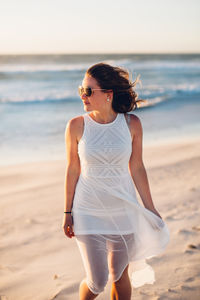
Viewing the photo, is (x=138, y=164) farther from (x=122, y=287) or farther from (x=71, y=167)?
(x=122, y=287)

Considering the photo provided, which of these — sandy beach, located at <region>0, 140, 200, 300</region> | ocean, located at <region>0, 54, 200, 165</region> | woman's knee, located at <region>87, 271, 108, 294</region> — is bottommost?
ocean, located at <region>0, 54, 200, 165</region>

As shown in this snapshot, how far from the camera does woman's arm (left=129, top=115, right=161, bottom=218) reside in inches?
105

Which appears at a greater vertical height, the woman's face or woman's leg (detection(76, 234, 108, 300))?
the woman's face

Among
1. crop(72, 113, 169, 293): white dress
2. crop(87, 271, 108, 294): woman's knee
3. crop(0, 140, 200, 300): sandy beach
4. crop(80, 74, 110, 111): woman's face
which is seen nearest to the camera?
crop(87, 271, 108, 294): woman's knee

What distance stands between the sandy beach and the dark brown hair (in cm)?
176

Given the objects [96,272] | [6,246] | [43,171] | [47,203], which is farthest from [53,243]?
[43,171]

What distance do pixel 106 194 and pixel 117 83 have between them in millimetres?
877

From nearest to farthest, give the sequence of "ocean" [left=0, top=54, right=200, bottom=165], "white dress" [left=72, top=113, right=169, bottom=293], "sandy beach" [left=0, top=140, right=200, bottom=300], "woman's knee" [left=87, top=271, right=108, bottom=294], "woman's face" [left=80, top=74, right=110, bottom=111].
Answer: "woman's knee" [left=87, top=271, right=108, bottom=294], "white dress" [left=72, top=113, right=169, bottom=293], "woman's face" [left=80, top=74, right=110, bottom=111], "sandy beach" [left=0, top=140, right=200, bottom=300], "ocean" [left=0, top=54, right=200, bottom=165]

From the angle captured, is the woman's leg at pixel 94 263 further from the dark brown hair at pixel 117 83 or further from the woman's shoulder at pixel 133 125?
the dark brown hair at pixel 117 83

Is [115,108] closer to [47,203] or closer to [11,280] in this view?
[11,280]

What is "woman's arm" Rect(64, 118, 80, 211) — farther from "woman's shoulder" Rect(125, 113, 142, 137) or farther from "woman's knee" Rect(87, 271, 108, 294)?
"woman's knee" Rect(87, 271, 108, 294)

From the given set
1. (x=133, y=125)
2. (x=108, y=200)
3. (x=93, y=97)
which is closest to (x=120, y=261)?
(x=108, y=200)

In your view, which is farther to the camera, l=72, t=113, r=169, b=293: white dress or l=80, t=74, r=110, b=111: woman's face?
l=80, t=74, r=110, b=111: woman's face

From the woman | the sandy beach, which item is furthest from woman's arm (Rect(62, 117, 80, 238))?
the sandy beach
